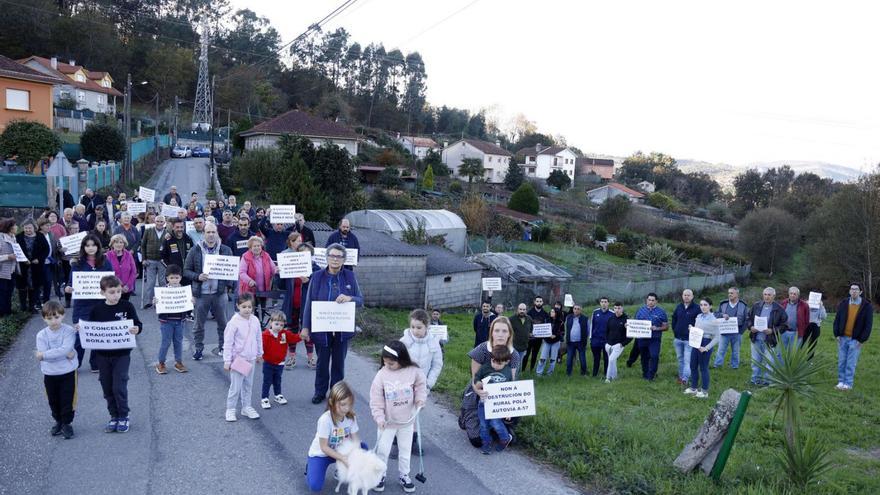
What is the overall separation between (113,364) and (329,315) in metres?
2.50

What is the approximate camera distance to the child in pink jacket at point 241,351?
24.8 feet

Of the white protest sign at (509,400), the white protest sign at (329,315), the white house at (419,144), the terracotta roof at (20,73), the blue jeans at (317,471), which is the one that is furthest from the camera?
the white house at (419,144)

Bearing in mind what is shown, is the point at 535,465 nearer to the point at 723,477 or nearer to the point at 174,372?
the point at 723,477

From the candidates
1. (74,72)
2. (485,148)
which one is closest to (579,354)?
(74,72)

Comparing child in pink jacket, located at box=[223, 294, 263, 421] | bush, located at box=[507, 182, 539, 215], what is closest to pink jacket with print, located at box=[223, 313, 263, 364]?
child in pink jacket, located at box=[223, 294, 263, 421]

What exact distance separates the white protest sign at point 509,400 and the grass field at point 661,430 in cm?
43

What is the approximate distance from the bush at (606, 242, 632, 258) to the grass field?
121 feet

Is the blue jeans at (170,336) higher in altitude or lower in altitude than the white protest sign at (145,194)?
lower

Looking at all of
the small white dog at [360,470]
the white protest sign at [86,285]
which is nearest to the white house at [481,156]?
the white protest sign at [86,285]

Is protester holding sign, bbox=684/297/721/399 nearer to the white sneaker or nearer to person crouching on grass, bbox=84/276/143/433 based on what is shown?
the white sneaker

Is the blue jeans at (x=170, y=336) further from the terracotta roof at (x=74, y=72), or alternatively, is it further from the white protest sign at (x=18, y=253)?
the terracotta roof at (x=74, y=72)

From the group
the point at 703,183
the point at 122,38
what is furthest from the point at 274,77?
the point at 703,183

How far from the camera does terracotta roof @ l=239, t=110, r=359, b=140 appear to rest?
177ft

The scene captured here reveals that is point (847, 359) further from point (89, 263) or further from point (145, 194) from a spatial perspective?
point (145, 194)
